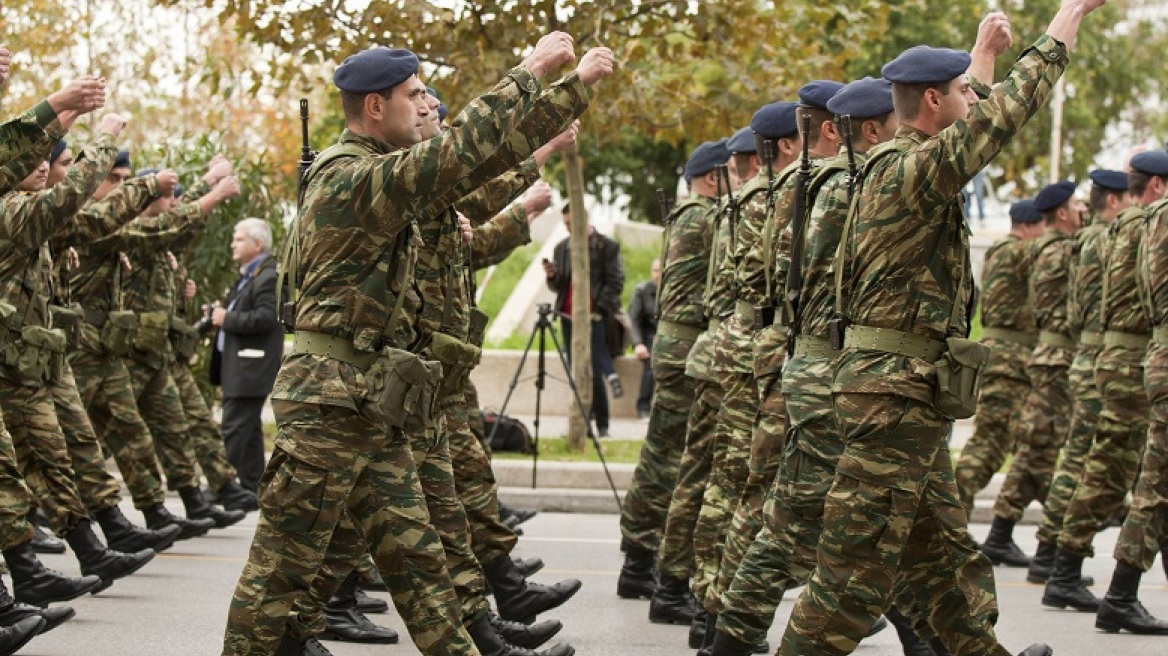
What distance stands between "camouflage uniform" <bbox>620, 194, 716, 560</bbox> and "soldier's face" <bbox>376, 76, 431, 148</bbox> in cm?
317

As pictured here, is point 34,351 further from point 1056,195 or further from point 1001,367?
point 1056,195

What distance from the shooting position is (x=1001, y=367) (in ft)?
39.1

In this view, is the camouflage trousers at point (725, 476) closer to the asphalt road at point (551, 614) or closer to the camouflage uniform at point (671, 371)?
the asphalt road at point (551, 614)

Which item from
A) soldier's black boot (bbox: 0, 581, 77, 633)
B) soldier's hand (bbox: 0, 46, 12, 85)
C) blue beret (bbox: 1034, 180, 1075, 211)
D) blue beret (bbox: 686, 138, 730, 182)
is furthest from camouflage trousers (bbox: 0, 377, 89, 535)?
blue beret (bbox: 1034, 180, 1075, 211)

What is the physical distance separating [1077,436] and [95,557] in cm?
528

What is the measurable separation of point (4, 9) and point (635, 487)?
18.9 metres

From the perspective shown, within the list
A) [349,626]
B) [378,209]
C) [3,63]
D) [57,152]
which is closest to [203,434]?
[57,152]

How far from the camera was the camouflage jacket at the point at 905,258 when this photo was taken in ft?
19.8

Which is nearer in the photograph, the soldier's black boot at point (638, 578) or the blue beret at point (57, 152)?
the blue beret at point (57, 152)

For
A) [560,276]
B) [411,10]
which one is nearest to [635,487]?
[411,10]

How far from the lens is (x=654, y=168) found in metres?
39.2

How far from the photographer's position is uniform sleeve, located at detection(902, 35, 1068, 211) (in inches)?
227

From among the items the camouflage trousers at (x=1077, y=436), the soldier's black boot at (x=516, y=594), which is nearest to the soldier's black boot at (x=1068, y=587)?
the camouflage trousers at (x=1077, y=436)

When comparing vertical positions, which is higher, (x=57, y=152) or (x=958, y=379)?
(x=57, y=152)
